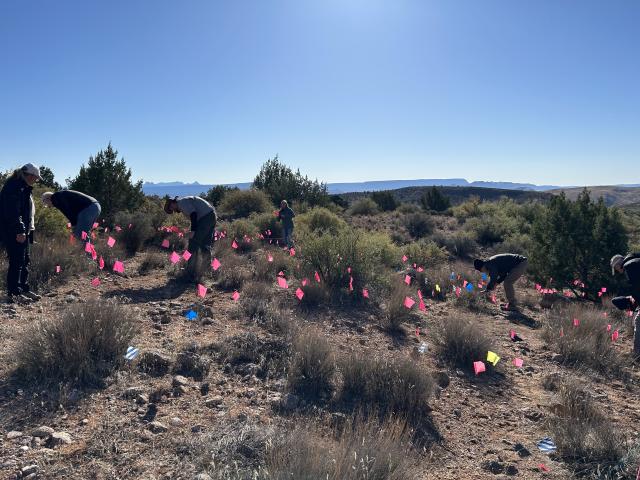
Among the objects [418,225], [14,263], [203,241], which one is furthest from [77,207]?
[418,225]

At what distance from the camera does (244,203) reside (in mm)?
21281

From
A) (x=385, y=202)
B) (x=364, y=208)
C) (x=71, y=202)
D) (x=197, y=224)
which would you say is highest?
(x=71, y=202)

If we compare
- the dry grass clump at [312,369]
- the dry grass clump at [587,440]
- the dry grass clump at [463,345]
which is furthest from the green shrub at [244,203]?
the dry grass clump at [587,440]

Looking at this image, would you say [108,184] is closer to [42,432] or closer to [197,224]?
[197,224]

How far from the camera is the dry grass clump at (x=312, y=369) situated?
4.39 m

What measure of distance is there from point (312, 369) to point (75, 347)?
7.24ft

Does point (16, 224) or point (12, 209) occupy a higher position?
point (12, 209)

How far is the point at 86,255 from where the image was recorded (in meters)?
8.45

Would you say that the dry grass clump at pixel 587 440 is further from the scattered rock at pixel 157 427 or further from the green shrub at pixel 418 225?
the green shrub at pixel 418 225

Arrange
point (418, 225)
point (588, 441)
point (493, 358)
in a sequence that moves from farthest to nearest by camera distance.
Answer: point (418, 225) < point (493, 358) < point (588, 441)

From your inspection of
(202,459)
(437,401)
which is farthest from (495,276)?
(202,459)

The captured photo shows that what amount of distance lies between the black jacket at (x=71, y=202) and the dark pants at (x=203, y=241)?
1.82 metres

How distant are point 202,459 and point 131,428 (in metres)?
0.73

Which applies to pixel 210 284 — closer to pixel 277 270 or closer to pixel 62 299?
pixel 277 270
